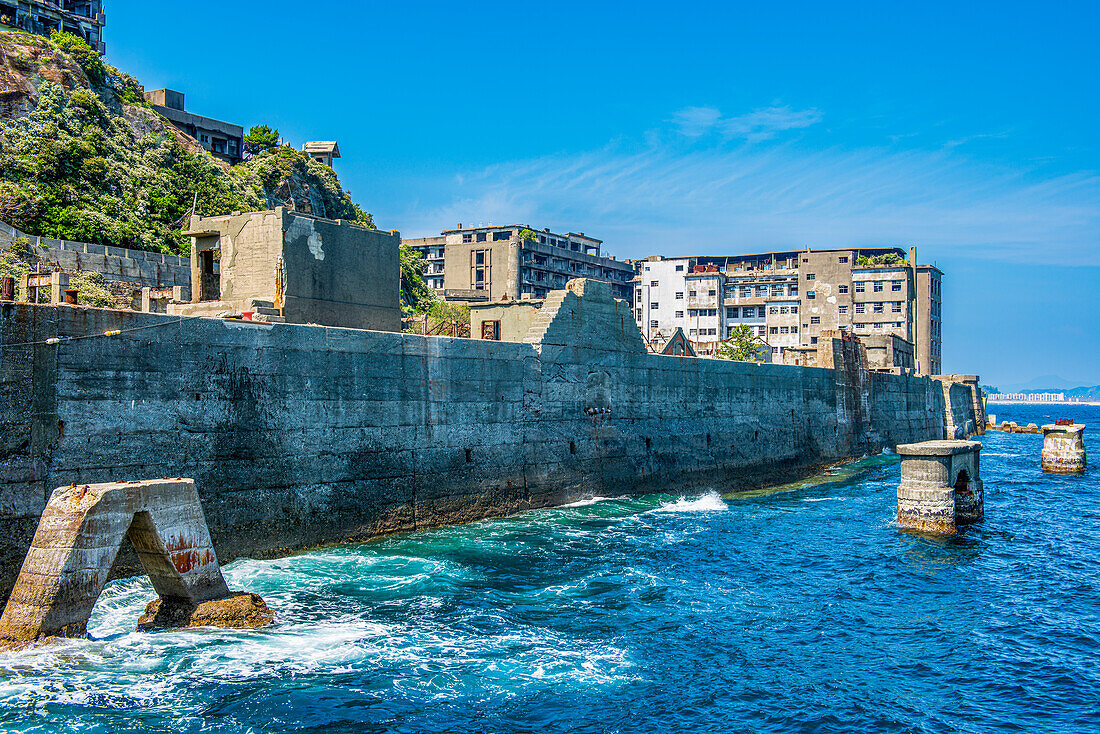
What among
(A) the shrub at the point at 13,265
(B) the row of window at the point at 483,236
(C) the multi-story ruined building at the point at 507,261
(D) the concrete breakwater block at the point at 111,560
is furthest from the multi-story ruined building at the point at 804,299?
(D) the concrete breakwater block at the point at 111,560

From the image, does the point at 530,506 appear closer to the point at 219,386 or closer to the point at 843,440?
the point at 219,386

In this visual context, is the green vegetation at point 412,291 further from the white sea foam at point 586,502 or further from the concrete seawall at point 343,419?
the white sea foam at point 586,502

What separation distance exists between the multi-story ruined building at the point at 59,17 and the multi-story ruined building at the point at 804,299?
59.7 m

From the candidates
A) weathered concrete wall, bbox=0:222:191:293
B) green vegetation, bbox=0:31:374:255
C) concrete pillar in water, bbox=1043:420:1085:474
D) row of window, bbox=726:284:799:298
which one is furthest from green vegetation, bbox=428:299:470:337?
row of window, bbox=726:284:799:298

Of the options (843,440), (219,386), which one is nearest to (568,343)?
(219,386)

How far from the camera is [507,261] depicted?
84.7 m

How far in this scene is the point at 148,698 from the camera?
388 inches

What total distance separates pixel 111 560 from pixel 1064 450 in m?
44.1

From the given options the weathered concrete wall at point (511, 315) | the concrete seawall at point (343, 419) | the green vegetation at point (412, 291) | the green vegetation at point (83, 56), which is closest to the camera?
the concrete seawall at point (343, 419)

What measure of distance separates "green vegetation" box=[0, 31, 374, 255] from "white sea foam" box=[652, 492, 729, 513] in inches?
991

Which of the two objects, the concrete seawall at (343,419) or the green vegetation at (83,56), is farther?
the green vegetation at (83,56)

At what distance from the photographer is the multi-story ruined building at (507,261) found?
84.5 meters

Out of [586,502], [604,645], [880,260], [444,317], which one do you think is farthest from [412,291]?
[880,260]

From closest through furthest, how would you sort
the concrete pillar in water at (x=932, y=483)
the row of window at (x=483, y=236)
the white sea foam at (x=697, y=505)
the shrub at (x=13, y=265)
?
the concrete pillar in water at (x=932, y=483) < the white sea foam at (x=697, y=505) < the shrub at (x=13, y=265) < the row of window at (x=483, y=236)
